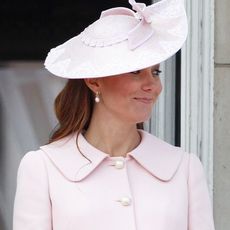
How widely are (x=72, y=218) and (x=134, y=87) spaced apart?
0.43 meters

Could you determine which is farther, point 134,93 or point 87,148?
point 87,148

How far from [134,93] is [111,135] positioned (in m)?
0.18

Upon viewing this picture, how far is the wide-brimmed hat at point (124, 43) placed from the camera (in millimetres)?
2334

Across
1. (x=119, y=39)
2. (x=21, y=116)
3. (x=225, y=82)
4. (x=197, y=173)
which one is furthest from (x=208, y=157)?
(x=119, y=39)

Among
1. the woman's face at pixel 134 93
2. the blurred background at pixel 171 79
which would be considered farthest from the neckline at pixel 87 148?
the blurred background at pixel 171 79

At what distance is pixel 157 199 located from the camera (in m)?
2.42

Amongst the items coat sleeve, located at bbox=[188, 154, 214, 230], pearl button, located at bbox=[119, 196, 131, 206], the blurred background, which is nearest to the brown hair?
pearl button, located at bbox=[119, 196, 131, 206]

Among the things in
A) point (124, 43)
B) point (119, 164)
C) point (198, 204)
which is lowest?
point (198, 204)

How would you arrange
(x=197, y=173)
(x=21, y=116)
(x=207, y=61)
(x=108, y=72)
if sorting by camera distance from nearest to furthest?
(x=108, y=72) → (x=197, y=173) → (x=207, y=61) → (x=21, y=116)

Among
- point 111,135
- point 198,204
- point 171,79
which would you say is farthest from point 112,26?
point 171,79

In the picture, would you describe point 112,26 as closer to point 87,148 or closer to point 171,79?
point 87,148

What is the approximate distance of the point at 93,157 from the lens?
245 cm

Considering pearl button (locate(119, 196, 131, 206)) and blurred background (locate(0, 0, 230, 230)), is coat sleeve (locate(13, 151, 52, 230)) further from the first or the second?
blurred background (locate(0, 0, 230, 230))

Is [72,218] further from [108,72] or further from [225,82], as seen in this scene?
[225,82]
